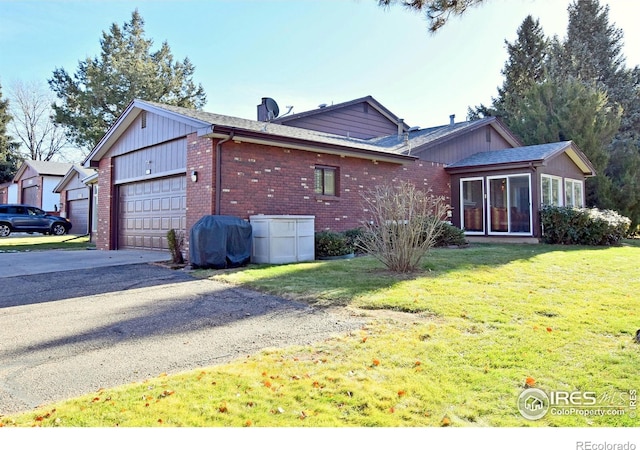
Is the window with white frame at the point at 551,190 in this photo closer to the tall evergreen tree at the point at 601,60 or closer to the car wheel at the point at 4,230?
the tall evergreen tree at the point at 601,60

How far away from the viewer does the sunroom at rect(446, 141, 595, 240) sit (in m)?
13.7

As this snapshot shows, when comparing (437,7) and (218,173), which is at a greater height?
(437,7)

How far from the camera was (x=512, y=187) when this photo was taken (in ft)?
46.8

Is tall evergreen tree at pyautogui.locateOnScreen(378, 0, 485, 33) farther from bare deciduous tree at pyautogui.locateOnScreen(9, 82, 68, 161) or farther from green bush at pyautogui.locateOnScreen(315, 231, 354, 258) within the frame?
bare deciduous tree at pyautogui.locateOnScreen(9, 82, 68, 161)

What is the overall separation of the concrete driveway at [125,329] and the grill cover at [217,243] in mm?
1027

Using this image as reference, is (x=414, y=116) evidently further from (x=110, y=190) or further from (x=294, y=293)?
(x=294, y=293)

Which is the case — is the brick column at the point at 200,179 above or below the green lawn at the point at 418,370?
above

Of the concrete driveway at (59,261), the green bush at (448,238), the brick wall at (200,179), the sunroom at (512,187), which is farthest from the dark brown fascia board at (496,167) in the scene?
the concrete driveway at (59,261)

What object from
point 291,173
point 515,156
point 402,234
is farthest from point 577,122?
point 402,234

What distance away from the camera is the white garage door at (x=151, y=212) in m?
11.4

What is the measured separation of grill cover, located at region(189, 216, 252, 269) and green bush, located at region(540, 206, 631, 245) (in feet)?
31.5

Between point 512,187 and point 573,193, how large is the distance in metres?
3.76

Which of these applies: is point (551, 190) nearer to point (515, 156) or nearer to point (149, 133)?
point (515, 156)

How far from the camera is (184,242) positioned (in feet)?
33.8
